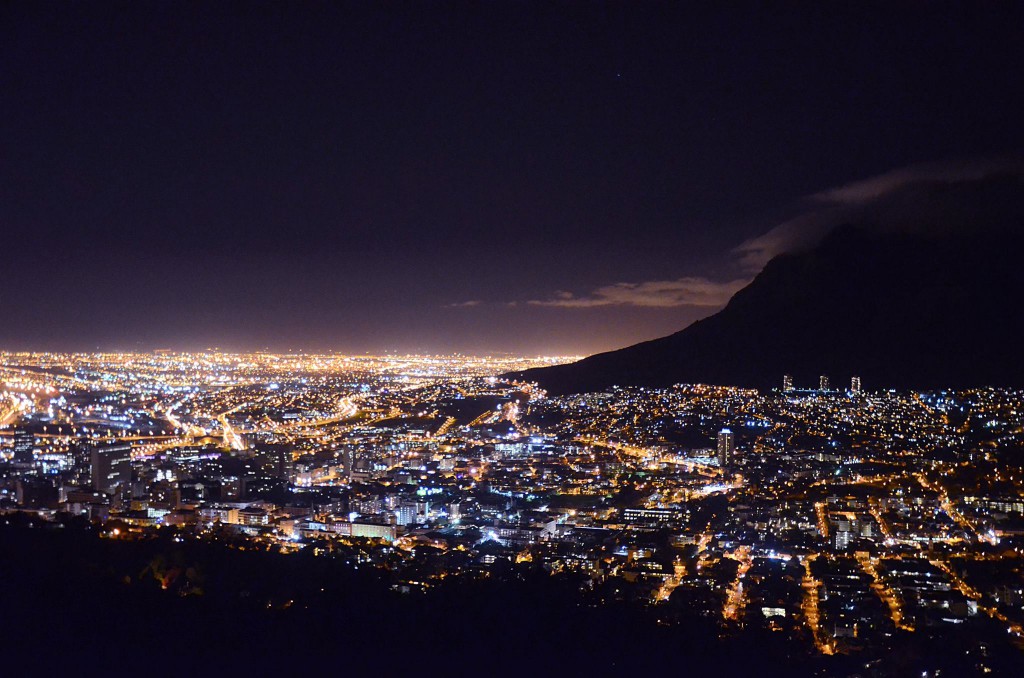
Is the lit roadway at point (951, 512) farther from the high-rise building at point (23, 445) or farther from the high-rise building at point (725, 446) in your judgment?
the high-rise building at point (23, 445)

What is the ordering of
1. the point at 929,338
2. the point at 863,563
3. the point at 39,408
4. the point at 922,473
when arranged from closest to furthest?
the point at 863,563
the point at 922,473
the point at 929,338
the point at 39,408

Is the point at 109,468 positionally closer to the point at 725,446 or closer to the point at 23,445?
the point at 23,445

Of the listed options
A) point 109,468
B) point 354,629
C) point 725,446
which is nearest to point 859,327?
point 725,446

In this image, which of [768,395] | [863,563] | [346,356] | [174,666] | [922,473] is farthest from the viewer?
[346,356]

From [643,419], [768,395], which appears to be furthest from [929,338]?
[643,419]

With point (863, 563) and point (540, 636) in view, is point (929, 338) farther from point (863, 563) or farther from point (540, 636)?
point (540, 636)

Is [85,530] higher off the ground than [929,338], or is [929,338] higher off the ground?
[929,338]

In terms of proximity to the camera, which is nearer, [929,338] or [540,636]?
[540,636]
